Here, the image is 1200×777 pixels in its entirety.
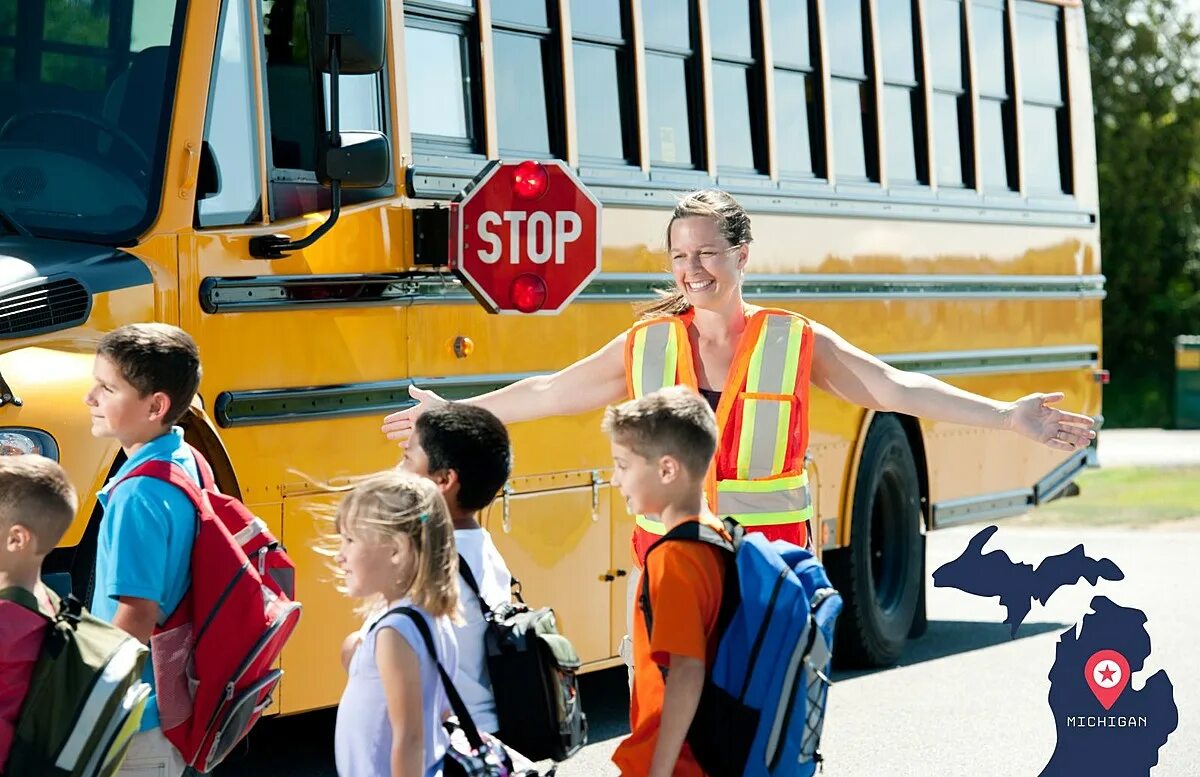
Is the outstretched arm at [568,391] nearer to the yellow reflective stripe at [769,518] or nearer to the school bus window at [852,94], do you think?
the yellow reflective stripe at [769,518]

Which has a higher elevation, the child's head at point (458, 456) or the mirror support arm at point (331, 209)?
the mirror support arm at point (331, 209)

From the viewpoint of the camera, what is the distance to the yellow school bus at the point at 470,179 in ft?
18.4

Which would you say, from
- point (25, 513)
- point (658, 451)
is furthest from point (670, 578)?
point (25, 513)

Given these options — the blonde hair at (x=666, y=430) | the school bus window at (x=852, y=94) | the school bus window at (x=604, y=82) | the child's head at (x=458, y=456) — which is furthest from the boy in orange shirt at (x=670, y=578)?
the school bus window at (x=852, y=94)

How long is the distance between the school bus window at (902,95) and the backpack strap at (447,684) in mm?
5980

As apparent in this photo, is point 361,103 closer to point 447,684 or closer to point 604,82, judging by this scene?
point 604,82

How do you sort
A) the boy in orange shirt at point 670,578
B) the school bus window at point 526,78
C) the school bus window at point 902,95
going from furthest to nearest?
the school bus window at point 902,95
the school bus window at point 526,78
the boy in orange shirt at point 670,578

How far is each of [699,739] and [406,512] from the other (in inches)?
26.2

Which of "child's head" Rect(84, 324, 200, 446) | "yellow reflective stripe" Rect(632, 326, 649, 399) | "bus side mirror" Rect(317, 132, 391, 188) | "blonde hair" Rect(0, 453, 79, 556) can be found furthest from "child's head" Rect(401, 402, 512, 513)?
"bus side mirror" Rect(317, 132, 391, 188)

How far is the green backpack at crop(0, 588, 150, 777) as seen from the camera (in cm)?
343

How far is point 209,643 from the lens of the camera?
3.94 metres

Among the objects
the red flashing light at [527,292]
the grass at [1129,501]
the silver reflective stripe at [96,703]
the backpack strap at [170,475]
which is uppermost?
the red flashing light at [527,292]

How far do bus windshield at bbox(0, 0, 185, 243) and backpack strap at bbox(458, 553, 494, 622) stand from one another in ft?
7.00

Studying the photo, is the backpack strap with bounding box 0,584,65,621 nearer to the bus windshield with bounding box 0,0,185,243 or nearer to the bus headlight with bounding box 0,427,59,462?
the bus headlight with bounding box 0,427,59,462
